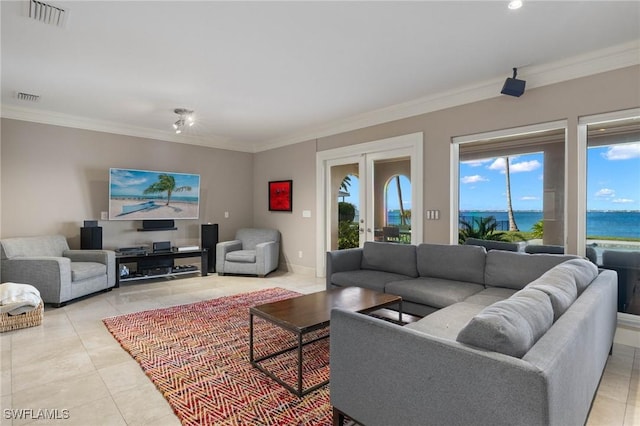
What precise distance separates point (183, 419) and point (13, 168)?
15.8 feet

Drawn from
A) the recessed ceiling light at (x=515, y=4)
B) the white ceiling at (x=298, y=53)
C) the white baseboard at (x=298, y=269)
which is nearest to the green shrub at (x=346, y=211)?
the white baseboard at (x=298, y=269)

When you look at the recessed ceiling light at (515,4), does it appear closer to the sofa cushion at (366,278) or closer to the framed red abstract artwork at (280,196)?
the sofa cushion at (366,278)

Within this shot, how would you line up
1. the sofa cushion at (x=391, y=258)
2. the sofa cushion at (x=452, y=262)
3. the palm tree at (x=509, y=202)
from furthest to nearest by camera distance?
1. the palm tree at (x=509, y=202)
2. the sofa cushion at (x=391, y=258)
3. the sofa cushion at (x=452, y=262)

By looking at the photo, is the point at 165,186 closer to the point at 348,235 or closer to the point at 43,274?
the point at 43,274

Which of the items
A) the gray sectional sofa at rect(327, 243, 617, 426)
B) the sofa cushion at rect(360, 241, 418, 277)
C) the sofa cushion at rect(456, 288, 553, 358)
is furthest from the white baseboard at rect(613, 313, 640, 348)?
the sofa cushion at rect(456, 288, 553, 358)

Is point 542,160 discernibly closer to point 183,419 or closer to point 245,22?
point 245,22

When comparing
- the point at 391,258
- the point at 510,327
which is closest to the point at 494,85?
the point at 391,258

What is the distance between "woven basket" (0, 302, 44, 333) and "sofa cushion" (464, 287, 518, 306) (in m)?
4.13

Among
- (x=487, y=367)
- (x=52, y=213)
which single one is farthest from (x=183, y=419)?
(x=52, y=213)

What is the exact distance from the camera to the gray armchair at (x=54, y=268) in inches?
154

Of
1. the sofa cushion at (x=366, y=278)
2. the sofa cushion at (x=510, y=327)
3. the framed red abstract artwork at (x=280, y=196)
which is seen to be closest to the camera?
the sofa cushion at (x=510, y=327)

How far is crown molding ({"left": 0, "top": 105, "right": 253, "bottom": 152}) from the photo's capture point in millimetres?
4695

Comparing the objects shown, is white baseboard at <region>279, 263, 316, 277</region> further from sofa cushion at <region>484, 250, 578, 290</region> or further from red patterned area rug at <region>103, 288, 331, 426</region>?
sofa cushion at <region>484, 250, 578, 290</region>

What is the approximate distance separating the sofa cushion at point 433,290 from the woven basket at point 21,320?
352 centimetres
